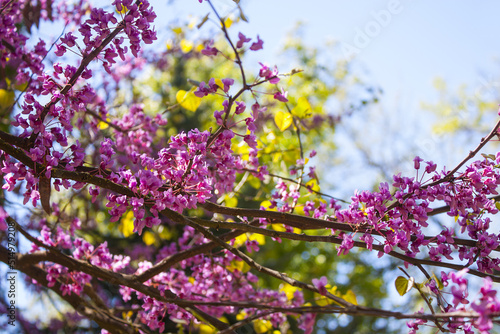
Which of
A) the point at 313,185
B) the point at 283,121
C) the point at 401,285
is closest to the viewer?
the point at 401,285

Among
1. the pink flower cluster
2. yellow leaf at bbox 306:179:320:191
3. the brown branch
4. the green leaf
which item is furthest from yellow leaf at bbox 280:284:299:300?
the green leaf

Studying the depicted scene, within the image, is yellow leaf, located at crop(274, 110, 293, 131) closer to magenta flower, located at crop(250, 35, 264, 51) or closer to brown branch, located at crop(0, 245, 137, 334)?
magenta flower, located at crop(250, 35, 264, 51)

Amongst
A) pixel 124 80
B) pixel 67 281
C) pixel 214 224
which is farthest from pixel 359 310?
pixel 124 80

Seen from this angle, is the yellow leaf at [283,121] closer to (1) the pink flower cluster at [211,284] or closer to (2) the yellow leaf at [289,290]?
(1) the pink flower cluster at [211,284]

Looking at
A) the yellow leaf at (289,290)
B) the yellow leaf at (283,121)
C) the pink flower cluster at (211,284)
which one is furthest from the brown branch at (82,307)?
the yellow leaf at (283,121)

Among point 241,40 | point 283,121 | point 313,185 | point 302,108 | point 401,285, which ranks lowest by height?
point 401,285

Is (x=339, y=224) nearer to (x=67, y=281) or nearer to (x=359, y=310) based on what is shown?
(x=359, y=310)

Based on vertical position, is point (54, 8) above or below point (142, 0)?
above

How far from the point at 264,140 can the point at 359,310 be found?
1906mm

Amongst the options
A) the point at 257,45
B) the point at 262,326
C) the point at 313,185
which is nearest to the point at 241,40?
the point at 257,45

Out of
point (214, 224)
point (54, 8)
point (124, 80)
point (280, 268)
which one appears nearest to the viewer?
point (214, 224)

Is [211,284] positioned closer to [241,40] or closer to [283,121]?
[283,121]

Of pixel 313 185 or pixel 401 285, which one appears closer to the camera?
pixel 401 285

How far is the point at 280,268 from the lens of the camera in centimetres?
779
